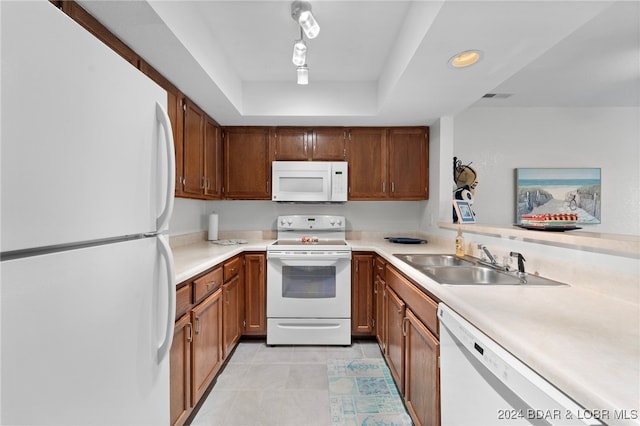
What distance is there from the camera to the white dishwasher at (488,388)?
24.2 inches

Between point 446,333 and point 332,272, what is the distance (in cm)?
161

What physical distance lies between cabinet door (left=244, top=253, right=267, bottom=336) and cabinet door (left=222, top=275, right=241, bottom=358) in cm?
12

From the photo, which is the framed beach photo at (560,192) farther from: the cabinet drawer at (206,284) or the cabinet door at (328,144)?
the cabinet drawer at (206,284)

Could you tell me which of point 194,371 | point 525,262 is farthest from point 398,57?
point 194,371

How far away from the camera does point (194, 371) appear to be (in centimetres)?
168

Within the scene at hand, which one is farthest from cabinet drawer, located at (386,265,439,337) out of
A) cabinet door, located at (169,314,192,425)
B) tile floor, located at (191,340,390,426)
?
cabinet door, located at (169,314,192,425)

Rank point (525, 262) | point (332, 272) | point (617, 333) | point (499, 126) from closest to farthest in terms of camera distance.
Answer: point (617, 333)
point (525, 262)
point (332, 272)
point (499, 126)

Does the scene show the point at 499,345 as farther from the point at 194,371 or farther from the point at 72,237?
the point at 194,371

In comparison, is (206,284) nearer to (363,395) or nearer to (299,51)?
(363,395)

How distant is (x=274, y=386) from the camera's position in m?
2.08

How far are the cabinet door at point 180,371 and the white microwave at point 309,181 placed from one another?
67.9 inches

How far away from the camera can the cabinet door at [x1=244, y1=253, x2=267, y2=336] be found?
276 centimetres

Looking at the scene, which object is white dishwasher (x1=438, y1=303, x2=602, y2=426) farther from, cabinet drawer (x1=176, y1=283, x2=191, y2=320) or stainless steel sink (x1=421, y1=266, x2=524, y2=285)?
cabinet drawer (x1=176, y1=283, x2=191, y2=320)

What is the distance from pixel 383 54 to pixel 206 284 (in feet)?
7.03
